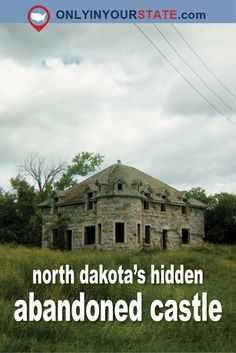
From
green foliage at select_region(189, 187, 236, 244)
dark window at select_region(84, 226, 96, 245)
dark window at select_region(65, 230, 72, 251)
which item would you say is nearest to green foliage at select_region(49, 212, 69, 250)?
dark window at select_region(65, 230, 72, 251)

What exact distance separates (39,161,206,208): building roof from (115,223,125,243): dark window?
213cm

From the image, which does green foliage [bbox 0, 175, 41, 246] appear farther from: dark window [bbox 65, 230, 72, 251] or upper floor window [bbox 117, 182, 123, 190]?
upper floor window [bbox 117, 182, 123, 190]

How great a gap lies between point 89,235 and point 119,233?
299 centimetres

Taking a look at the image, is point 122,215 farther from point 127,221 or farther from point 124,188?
point 124,188

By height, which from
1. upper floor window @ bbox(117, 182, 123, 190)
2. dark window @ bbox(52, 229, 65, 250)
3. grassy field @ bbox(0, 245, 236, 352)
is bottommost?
grassy field @ bbox(0, 245, 236, 352)

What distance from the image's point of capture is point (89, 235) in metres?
34.0

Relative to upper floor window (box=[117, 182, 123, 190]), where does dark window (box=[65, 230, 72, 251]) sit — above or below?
below

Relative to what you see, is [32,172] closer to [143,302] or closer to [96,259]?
[96,259]

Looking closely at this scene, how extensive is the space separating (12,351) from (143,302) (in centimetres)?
426

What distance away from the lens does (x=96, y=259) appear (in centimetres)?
1415

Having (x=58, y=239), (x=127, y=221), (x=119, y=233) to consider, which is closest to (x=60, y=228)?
(x=58, y=239)

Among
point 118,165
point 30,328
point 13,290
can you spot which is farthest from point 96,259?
point 118,165

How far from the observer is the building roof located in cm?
3212

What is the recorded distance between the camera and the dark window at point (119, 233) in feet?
104
